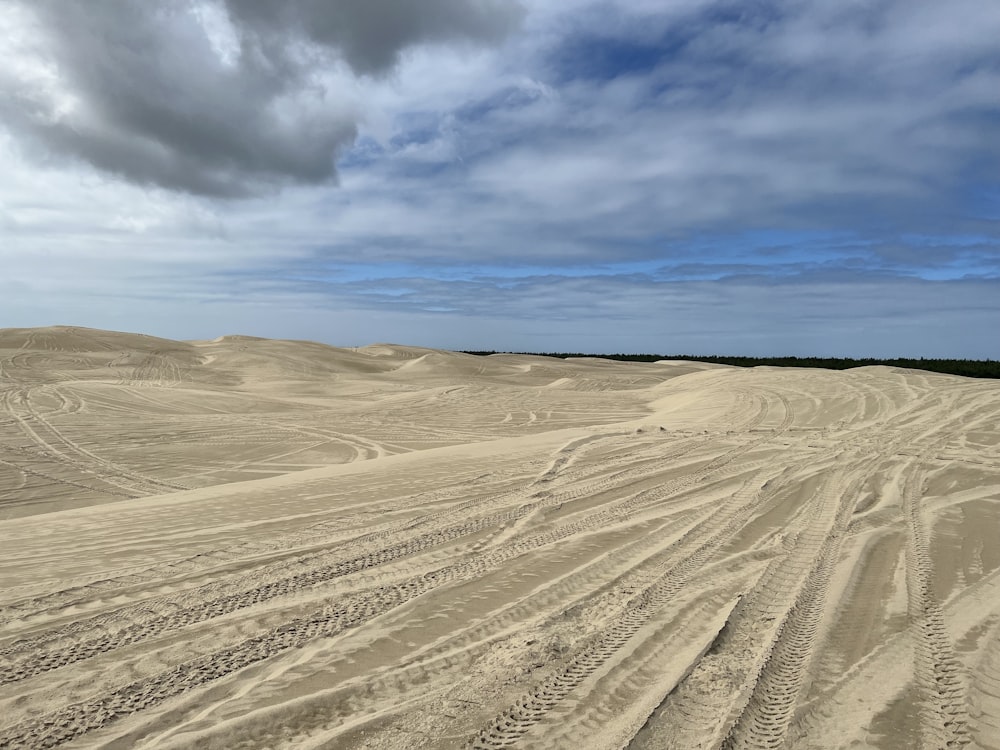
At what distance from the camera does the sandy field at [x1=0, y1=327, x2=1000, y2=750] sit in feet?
9.30

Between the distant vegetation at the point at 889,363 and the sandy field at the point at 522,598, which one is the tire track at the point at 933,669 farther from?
the distant vegetation at the point at 889,363

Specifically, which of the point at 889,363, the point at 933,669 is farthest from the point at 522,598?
the point at 889,363

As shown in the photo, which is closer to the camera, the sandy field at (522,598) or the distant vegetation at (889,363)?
the sandy field at (522,598)

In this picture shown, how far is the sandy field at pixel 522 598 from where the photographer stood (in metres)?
2.84

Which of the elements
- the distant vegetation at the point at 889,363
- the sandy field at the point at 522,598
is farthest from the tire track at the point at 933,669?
the distant vegetation at the point at 889,363

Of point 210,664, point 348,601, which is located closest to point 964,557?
point 348,601

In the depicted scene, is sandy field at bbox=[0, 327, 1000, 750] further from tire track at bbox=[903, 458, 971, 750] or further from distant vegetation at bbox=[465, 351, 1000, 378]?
distant vegetation at bbox=[465, 351, 1000, 378]

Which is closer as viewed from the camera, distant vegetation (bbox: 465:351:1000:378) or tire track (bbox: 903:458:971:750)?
tire track (bbox: 903:458:971:750)

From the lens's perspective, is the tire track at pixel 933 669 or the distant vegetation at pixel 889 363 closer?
the tire track at pixel 933 669

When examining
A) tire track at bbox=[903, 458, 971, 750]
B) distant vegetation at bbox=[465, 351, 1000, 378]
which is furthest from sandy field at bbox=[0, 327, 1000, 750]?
distant vegetation at bbox=[465, 351, 1000, 378]

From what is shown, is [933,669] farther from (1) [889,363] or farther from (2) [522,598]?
(1) [889,363]

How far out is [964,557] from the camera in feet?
16.0

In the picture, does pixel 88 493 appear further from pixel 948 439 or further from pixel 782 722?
pixel 948 439

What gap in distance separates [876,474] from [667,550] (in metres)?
4.48
